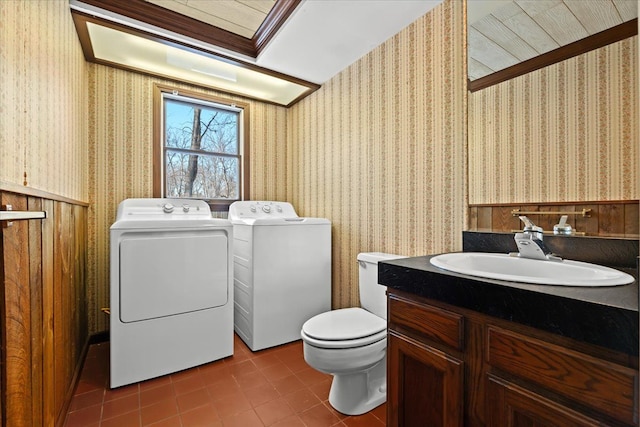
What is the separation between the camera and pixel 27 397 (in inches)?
37.6

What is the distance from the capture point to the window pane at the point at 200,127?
8.91 ft

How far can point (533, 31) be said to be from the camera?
1.36 m

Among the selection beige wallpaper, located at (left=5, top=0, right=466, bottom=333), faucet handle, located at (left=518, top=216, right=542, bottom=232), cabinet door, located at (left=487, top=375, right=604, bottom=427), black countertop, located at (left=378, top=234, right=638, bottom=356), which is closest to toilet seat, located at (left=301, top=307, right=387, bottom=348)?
beige wallpaper, located at (left=5, top=0, right=466, bottom=333)

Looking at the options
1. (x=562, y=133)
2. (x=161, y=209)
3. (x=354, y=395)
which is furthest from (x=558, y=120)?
(x=161, y=209)

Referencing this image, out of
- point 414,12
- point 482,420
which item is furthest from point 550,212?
point 414,12

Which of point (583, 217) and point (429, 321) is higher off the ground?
point (583, 217)

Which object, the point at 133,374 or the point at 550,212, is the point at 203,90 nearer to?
the point at 133,374

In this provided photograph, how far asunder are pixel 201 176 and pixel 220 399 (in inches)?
75.1

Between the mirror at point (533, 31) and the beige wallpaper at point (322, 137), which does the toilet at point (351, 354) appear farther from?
the mirror at point (533, 31)

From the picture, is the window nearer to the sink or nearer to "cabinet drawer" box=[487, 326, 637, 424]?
the sink

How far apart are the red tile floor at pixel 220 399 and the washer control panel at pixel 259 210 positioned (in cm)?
118

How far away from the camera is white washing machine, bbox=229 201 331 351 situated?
2.23 meters

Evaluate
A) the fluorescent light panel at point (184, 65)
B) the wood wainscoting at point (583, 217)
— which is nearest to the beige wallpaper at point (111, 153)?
the fluorescent light panel at point (184, 65)

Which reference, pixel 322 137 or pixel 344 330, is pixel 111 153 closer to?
pixel 322 137
